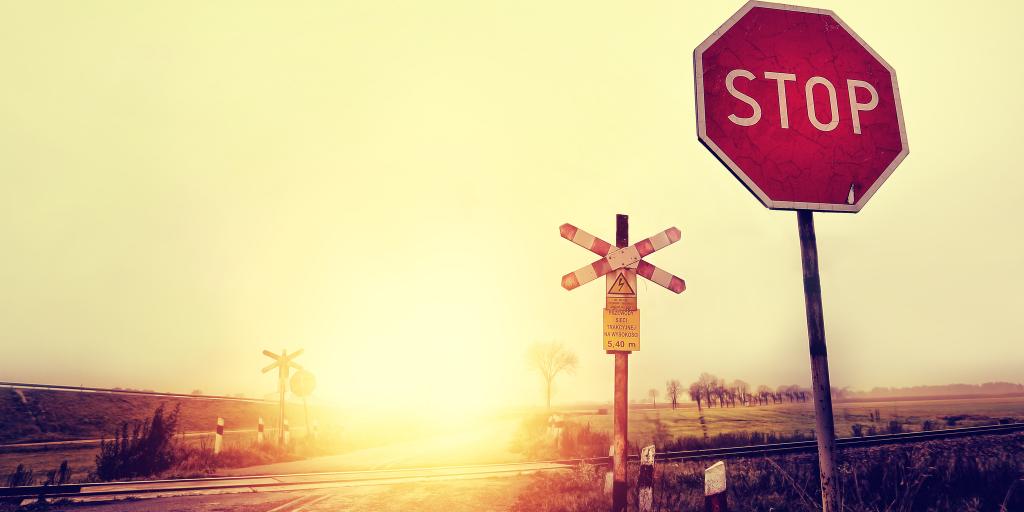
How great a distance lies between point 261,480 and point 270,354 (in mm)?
10621

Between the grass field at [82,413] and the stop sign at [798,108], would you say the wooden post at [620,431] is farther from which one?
the grass field at [82,413]

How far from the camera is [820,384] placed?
3092mm

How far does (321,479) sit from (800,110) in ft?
36.8

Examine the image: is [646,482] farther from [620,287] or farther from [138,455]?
[138,455]

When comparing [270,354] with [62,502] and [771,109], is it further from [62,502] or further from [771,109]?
[771,109]

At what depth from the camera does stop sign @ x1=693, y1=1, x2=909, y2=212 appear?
11.5 feet

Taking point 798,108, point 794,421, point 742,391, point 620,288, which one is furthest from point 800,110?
point 742,391

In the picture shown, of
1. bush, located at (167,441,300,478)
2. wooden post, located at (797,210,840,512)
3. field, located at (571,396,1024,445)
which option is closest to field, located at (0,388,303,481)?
bush, located at (167,441,300,478)

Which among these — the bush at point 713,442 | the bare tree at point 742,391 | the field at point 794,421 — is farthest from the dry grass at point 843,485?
the bare tree at point 742,391

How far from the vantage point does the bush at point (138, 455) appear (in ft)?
40.5

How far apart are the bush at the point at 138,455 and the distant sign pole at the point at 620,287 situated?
40.4 feet

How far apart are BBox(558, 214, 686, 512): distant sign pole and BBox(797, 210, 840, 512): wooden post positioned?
8.00 ft

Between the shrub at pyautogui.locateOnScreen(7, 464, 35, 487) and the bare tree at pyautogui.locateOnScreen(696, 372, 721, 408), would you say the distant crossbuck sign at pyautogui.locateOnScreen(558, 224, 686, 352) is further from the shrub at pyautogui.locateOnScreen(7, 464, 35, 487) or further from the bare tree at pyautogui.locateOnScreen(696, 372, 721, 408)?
the bare tree at pyautogui.locateOnScreen(696, 372, 721, 408)

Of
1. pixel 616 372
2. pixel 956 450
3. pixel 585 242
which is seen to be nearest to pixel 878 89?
pixel 585 242
